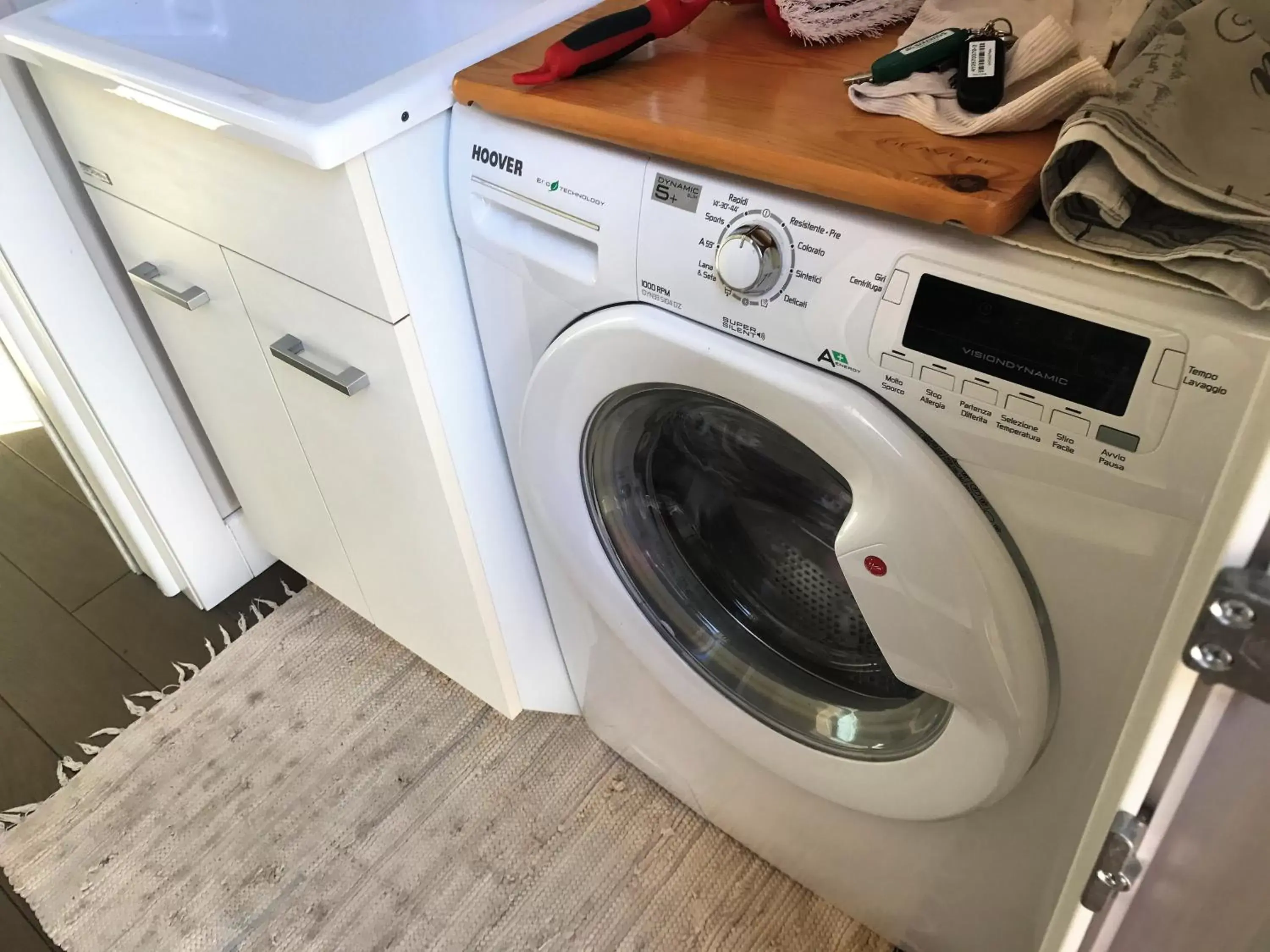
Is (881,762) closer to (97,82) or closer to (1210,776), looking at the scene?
(1210,776)

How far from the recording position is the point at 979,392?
1.85 ft

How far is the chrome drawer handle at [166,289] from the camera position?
1.04 meters

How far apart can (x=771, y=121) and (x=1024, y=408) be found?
249 mm

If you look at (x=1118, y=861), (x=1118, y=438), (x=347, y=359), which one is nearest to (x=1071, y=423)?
(x=1118, y=438)

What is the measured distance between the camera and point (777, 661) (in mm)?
925

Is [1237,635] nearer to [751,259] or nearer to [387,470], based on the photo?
[751,259]

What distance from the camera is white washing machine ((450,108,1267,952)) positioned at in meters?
0.53

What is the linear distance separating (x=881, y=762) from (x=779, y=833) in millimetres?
323

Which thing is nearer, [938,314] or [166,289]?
[938,314]

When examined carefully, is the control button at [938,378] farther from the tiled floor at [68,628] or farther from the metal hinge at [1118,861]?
the tiled floor at [68,628]

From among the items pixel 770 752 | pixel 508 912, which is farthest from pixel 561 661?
pixel 770 752

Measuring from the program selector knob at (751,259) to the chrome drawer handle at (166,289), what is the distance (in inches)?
26.3

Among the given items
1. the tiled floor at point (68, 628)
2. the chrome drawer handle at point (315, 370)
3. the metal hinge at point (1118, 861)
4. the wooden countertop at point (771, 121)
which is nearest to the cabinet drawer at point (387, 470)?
the chrome drawer handle at point (315, 370)

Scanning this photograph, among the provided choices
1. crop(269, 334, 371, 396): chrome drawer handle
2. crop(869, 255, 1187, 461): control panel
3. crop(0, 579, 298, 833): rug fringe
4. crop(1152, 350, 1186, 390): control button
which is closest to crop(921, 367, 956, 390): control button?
crop(869, 255, 1187, 461): control panel
